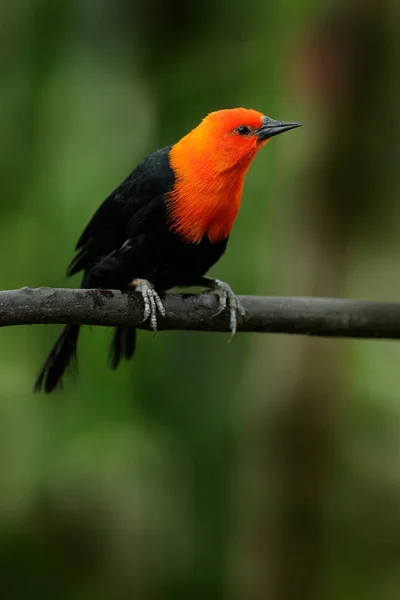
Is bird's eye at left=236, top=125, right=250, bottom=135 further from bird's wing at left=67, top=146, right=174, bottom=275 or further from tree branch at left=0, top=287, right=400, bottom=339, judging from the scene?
tree branch at left=0, top=287, right=400, bottom=339

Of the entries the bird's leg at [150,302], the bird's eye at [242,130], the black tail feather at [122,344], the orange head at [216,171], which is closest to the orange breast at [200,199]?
the orange head at [216,171]

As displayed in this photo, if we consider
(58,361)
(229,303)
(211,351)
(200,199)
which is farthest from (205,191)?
(211,351)

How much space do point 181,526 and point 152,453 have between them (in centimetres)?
56

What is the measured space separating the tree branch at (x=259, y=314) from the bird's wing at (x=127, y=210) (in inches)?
15.0

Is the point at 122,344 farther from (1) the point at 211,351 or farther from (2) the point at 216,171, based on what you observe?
(1) the point at 211,351

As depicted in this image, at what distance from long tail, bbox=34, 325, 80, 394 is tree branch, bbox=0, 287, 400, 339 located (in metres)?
0.46

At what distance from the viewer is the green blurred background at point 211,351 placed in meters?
3.85

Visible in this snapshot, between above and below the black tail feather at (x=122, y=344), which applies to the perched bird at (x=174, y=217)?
above

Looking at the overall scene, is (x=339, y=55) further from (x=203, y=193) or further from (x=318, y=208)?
(x=203, y=193)

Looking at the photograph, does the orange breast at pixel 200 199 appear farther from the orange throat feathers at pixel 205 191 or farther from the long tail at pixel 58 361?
the long tail at pixel 58 361

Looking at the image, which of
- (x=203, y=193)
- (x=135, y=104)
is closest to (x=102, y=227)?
(x=203, y=193)

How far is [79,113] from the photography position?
4570mm

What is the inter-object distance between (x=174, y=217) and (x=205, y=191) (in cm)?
15

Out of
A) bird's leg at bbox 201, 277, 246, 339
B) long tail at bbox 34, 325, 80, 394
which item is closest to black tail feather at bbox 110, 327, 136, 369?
long tail at bbox 34, 325, 80, 394
